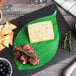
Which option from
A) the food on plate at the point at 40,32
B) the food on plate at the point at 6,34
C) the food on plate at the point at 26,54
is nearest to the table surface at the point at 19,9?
the food on plate at the point at 6,34

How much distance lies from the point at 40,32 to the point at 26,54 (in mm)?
187

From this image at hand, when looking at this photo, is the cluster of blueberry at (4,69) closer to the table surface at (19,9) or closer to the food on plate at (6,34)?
the food on plate at (6,34)

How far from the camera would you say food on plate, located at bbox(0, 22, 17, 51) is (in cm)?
122

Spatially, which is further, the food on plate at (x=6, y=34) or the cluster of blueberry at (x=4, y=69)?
the food on plate at (x=6, y=34)

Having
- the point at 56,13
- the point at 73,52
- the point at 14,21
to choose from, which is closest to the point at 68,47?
the point at 73,52

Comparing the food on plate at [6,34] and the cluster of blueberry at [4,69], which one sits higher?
the food on plate at [6,34]

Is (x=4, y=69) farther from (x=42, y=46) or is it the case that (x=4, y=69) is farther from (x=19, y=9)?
(x=19, y=9)

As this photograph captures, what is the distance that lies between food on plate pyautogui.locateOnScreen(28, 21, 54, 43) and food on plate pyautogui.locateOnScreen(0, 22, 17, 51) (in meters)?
0.14

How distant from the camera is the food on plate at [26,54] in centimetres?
110

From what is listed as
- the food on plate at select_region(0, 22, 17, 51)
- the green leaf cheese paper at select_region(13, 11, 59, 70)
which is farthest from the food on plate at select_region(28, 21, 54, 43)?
the food on plate at select_region(0, 22, 17, 51)

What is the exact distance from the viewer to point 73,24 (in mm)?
1261

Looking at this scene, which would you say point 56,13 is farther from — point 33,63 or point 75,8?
point 33,63

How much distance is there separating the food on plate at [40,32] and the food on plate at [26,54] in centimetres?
7

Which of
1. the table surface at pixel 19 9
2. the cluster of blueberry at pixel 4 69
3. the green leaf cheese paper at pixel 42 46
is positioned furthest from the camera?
the table surface at pixel 19 9
